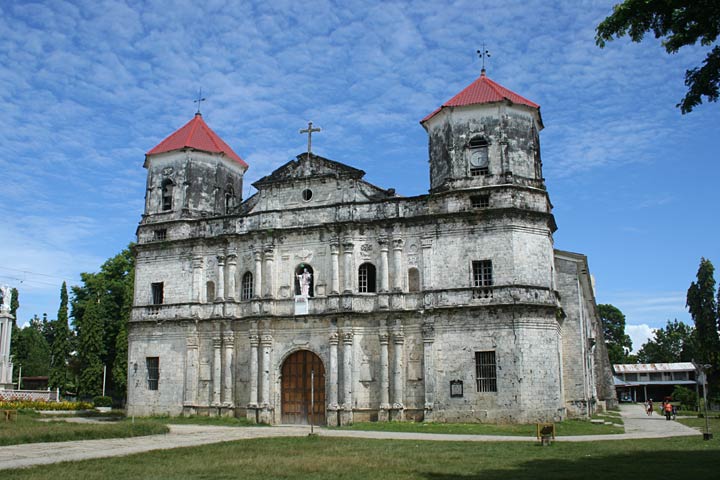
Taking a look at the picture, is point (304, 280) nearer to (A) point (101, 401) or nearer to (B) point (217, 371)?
(B) point (217, 371)

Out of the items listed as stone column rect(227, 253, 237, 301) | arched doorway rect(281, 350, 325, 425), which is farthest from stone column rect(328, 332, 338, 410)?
stone column rect(227, 253, 237, 301)

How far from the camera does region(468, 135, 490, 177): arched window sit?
31.5 meters

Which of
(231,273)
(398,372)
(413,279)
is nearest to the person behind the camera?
(398,372)

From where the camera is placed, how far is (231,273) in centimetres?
3481

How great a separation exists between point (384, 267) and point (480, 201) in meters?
5.41

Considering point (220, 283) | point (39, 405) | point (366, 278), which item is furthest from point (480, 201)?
point (39, 405)

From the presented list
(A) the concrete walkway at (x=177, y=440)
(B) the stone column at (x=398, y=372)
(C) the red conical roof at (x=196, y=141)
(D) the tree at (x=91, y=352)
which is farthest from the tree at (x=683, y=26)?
(D) the tree at (x=91, y=352)

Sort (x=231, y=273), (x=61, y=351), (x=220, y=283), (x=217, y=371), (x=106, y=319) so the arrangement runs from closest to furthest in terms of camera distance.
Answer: (x=217, y=371)
(x=231, y=273)
(x=220, y=283)
(x=106, y=319)
(x=61, y=351)

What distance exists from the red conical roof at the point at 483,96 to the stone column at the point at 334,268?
7.65 metres

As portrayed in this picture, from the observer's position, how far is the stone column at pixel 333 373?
31134mm

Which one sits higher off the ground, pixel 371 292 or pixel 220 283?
pixel 220 283

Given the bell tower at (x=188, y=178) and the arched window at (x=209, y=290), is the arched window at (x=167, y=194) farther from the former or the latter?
the arched window at (x=209, y=290)

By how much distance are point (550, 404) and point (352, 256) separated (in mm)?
11121

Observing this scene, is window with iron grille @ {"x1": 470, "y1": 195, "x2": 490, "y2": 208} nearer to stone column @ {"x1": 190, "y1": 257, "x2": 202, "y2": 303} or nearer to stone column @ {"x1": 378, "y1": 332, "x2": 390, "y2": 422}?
stone column @ {"x1": 378, "y1": 332, "x2": 390, "y2": 422}
